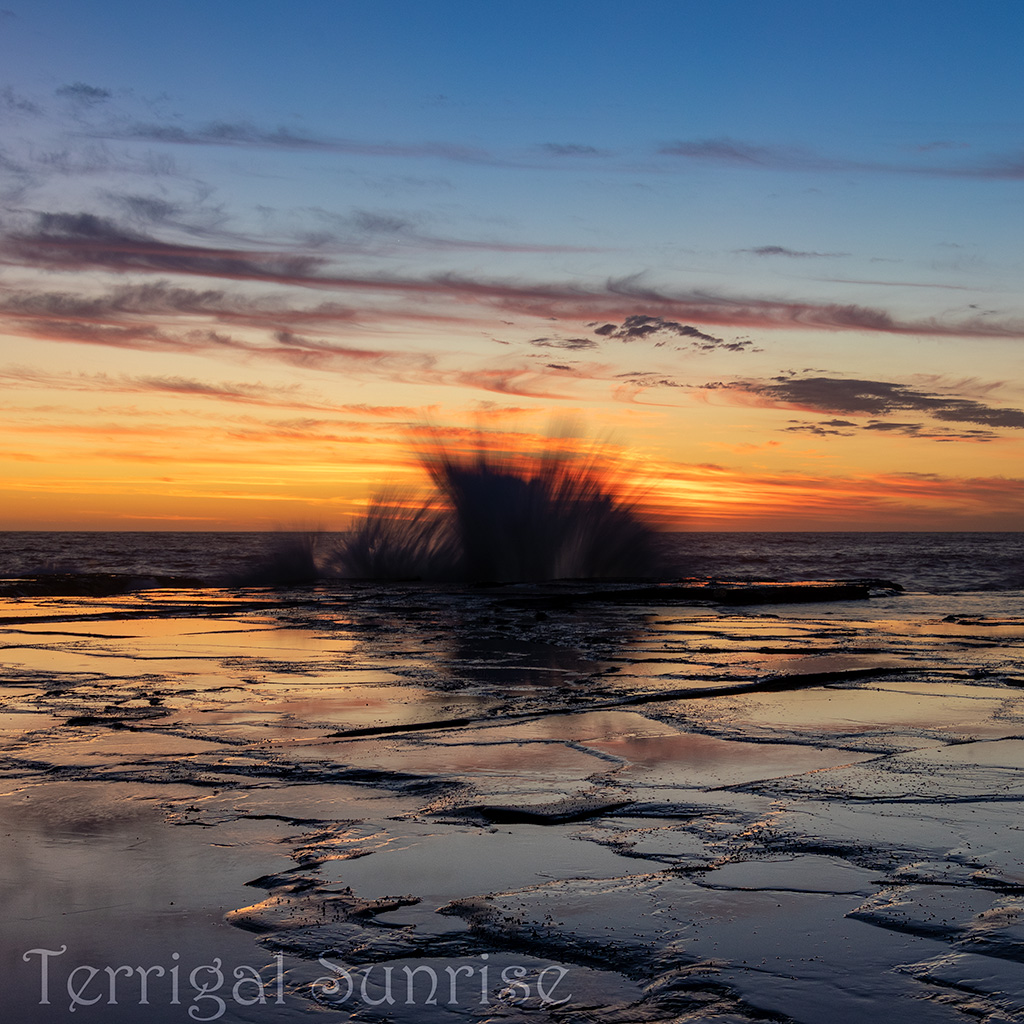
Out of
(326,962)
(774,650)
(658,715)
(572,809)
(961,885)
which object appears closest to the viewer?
(326,962)

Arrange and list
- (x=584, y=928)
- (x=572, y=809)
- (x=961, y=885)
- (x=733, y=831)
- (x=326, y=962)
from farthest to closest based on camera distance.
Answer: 1. (x=572, y=809)
2. (x=733, y=831)
3. (x=961, y=885)
4. (x=584, y=928)
5. (x=326, y=962)

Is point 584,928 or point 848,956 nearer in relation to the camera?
point 848,956

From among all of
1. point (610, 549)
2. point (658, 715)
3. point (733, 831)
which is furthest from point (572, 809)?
point (610, 549)

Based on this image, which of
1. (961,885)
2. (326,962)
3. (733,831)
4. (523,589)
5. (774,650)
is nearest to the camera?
(326,962)

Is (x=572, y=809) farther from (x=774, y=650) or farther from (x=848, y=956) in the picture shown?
(x=774, y=650)

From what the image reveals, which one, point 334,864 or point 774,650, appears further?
point 774,650

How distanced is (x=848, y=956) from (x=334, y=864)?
1753 mm

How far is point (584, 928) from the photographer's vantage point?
2.87m

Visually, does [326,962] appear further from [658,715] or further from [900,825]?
[658,715]

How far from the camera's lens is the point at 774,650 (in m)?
10.7

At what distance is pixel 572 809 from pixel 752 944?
1.46 meters

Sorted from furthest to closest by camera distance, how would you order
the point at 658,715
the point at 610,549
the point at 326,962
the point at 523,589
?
the point at 610,549 → the point at 523,589 → the point at 658,715 → the point at 326,962

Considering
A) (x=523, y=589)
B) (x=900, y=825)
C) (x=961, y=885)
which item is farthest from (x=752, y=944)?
(x=523, y=589)

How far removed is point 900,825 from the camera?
12.8 feet
